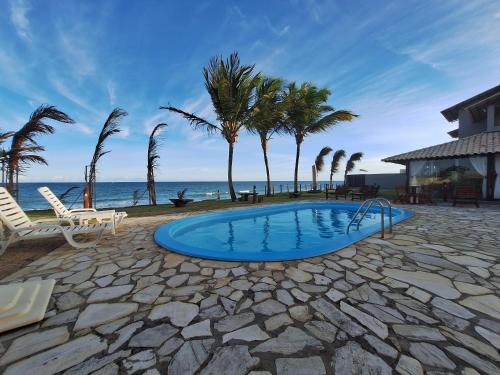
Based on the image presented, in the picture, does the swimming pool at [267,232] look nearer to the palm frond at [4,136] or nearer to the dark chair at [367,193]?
the dark chair at [367,193]

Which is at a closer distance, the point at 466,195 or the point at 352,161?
the point at 466,195

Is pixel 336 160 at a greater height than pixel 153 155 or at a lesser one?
greater

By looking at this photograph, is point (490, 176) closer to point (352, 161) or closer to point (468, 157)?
point (468, 157)

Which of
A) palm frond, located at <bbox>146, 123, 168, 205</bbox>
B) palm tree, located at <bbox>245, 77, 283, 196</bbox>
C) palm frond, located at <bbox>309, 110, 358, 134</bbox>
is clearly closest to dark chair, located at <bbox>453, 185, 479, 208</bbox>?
palm frond, located at <bbox>309, 110, 358, 134</bbox>

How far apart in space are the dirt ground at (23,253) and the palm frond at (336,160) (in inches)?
939

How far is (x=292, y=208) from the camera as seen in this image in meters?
9.70

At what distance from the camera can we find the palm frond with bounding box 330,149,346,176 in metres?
23.4

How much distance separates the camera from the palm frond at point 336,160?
23.4m

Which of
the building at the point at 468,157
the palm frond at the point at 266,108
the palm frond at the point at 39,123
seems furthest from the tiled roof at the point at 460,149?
the palm frond at the point at 39,123

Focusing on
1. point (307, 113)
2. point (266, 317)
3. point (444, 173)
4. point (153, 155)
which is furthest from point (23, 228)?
point (444, 173)

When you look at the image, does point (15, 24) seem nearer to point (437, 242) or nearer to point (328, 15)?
point (328, 15)

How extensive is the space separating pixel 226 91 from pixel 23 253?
→ 9115 millimetres

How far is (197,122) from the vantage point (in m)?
10.6

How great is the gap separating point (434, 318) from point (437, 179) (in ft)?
43.4
